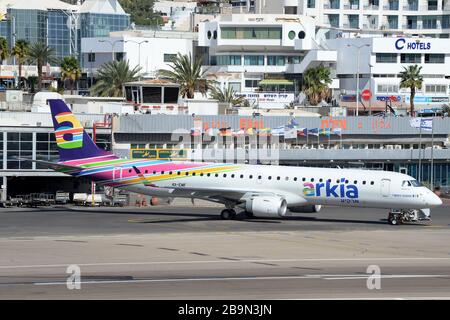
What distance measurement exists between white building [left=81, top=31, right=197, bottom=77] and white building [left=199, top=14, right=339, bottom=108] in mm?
6793

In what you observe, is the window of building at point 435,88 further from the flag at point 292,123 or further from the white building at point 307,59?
the flag at point 292,123

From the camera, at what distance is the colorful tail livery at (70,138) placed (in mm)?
70500

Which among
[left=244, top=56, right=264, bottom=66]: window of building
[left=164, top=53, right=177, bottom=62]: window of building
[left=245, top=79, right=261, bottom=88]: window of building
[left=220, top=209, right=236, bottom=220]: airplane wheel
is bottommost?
[left=220, top=209, right=236, bottom=220]: airplane wheel

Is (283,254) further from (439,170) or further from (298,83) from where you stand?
(298,83)

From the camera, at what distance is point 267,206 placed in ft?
213

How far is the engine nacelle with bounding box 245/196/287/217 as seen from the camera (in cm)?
6462

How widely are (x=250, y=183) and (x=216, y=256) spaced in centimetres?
2007

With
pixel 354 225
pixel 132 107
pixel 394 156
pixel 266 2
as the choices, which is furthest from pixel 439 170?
pixel 266 2

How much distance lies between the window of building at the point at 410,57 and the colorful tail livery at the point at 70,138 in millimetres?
99655

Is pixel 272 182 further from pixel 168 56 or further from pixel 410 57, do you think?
pixel 168 56

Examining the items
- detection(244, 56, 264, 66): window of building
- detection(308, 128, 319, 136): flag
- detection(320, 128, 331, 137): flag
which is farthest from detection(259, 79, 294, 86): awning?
detection(308, 128, 319, 136): flag

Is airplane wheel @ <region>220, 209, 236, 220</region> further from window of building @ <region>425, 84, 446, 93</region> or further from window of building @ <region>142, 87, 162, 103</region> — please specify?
window of building @ <region>425, 84, 446, 93</region>

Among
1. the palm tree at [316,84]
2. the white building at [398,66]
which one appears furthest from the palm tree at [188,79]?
the white building at [398,66]

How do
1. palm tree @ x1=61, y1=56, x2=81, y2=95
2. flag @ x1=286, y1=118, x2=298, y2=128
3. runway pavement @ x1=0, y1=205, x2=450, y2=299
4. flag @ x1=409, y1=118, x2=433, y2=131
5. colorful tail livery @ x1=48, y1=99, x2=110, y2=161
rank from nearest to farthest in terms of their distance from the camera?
runway pavement @ x1=0, y1=205, x2=450, y2=299 → colorful tail livery @ x1=48, y1=99, x2=110, y2=161 → flag @ x1=286, y1=118, x2=298, y2=128 → flag @ x1=409, y1=118, x2=433, y2=131 → palm tree @ x1=61, y1=56, x2=81, y2=95
